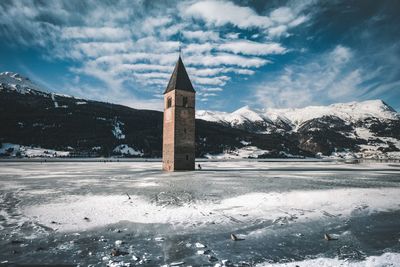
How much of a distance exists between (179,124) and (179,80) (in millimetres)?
7635

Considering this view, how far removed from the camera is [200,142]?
559ft

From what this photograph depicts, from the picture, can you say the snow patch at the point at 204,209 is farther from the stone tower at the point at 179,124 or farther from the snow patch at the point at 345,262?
the stone tower at the point at 179,124

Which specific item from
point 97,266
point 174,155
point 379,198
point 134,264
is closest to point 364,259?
point 134,264

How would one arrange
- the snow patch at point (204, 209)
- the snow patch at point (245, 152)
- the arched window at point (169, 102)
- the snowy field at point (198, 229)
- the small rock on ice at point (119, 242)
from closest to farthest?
1. the snowy field at point (198, 229)
2. the small rock on ice at point (119, 242)
3. the snow patch at point (204, 209)
4. the arched window at point (169, 102)
5. the snow patch at point (245, 152)

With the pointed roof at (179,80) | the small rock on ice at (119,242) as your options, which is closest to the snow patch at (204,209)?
the small rock on ice at (119,242)

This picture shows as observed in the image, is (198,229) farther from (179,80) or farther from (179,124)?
(179,80)

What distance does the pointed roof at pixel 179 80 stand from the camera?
1875 inches

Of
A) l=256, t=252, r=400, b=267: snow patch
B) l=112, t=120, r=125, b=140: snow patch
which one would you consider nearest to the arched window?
l=256, t=252, r=400, b=267: snow patch

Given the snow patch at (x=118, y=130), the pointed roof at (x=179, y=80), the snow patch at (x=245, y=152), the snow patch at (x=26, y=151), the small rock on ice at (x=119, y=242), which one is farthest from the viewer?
the snow patch at (x=118, y=130)

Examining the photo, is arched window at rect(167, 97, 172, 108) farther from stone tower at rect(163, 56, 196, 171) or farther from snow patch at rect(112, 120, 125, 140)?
snow patch at rect(112, 120, 125, 140)

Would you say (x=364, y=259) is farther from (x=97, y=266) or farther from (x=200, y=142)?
(x=200, y=142)

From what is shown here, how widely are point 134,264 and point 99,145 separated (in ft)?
454

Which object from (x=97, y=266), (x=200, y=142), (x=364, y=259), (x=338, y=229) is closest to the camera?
(x=97, y=266)

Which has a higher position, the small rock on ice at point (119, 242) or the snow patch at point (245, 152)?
the snow patch at point (245, 152)
